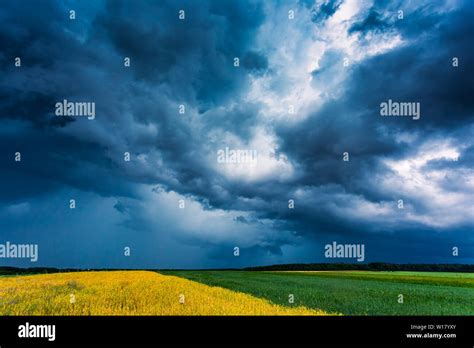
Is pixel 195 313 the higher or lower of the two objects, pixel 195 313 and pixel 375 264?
the higher
